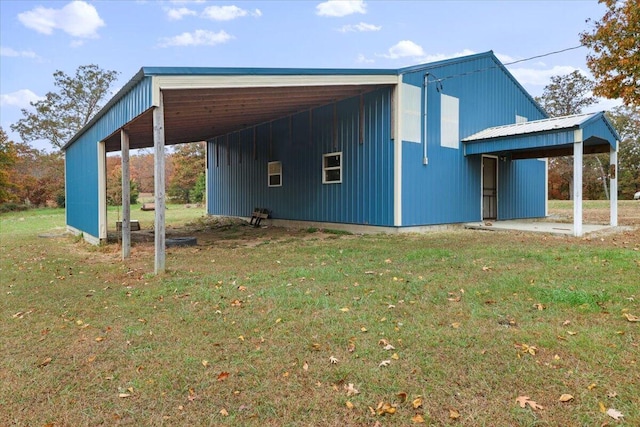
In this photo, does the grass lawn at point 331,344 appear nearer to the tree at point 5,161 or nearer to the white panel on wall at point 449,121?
the white panel on wall at point 449,121

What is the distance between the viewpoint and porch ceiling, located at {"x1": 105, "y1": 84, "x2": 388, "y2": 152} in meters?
7.44

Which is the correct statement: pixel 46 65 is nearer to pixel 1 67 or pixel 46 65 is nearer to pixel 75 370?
pixel 1 67

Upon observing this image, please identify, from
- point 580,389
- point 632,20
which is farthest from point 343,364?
point 632,20

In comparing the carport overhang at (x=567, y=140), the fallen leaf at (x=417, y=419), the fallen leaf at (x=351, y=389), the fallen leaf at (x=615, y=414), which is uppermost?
the carport overhang at (x=567, y=140)

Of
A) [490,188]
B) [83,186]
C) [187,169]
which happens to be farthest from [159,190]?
[187,169]

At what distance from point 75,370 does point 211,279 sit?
98.1 inches

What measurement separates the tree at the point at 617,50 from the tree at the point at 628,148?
27718 mm

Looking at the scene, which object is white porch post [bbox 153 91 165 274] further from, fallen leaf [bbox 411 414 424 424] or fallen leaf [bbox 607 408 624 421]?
fallen leaf [bbox 607 408 624 421]

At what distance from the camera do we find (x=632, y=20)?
35.0 feet

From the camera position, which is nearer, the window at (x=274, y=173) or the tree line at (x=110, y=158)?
the window at (x=274, y=173)

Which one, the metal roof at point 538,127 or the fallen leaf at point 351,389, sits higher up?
the metal roof at point 538,127

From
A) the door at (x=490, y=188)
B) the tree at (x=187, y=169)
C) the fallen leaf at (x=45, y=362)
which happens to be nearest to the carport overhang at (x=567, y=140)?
the door at (x=490, y=188)

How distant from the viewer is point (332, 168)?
11078 millimetres

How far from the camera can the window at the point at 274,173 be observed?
13199 millimetres
